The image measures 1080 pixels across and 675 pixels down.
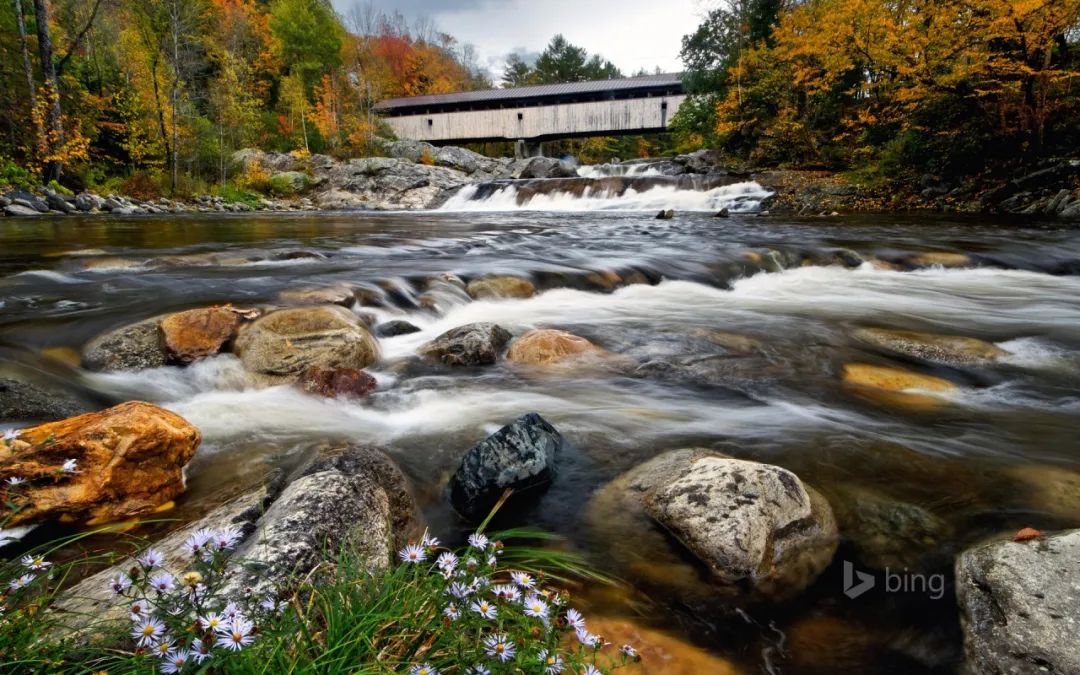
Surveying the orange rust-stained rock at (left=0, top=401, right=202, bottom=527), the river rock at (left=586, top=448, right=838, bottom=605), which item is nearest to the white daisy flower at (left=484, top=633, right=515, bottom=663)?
the river rock at (left=586, top=448, right=838, bottom=605)

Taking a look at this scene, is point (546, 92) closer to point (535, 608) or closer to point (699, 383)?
point (699, 383)

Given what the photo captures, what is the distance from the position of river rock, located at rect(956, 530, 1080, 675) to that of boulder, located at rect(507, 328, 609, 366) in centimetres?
311

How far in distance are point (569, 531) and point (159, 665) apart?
5.48ft

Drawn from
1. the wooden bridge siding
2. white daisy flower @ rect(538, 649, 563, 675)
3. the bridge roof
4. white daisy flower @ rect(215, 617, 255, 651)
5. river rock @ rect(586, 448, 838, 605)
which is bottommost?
river rock @ rect(586, 448, 838, 605)

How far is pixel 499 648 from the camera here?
3.72ft

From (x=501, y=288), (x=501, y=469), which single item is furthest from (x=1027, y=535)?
(x=501, y=288)

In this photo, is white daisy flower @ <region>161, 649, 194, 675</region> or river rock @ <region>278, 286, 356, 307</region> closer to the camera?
white daisy flower @ <region>161, 649, 194, 675</region>

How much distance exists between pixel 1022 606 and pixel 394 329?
473cm

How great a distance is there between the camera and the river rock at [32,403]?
312 cm

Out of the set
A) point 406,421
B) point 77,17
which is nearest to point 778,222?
point 406,421

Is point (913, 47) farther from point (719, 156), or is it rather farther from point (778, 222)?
point (719, 156)

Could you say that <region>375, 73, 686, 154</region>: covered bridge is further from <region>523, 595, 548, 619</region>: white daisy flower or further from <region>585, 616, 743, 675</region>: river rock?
<region>523, 595, 548, 619</region>: white daisy flower

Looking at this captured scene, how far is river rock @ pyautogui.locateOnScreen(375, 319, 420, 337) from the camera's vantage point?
5.26m

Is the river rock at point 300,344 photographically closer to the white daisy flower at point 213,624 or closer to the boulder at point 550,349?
the boulder at point 550,349
